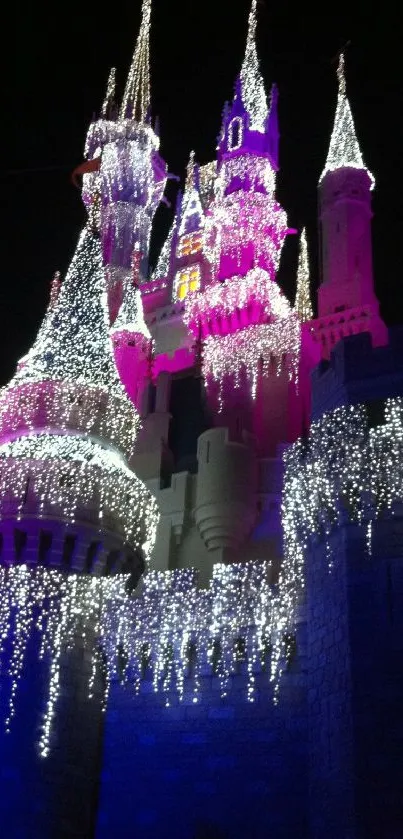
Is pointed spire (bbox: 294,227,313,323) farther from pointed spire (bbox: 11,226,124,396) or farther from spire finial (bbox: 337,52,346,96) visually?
pointed spire (bbox: 11,226,124,396)

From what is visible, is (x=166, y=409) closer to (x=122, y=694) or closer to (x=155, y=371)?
(x=155, y=371)

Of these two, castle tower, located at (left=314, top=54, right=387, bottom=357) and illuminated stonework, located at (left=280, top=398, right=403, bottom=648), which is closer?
illuminated stonework, located at (left=280, top=398, right=403, bottom=648)

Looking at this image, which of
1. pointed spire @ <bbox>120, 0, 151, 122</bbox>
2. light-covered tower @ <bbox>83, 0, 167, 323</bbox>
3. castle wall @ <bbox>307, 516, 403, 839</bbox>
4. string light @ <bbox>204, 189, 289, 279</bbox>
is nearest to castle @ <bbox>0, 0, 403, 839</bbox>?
castle wall @ <bbox>307, 516, 403, 839</bbox>

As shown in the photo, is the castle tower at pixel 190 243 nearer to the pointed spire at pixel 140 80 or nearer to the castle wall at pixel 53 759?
the pointed spire at pixel 140 80

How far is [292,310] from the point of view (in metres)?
28.0

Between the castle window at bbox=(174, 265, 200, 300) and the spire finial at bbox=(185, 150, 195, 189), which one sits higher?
the spire finial at bbox=(185, 150, 195, 189)

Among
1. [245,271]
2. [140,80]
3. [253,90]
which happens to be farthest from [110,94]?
[245,271]

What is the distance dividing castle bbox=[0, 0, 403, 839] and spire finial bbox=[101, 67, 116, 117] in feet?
47.1

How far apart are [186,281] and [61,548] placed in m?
17.5

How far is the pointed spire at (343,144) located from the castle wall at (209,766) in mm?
19491

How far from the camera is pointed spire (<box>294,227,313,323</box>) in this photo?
30.0 metres

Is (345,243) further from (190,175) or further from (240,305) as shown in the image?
(190,175)

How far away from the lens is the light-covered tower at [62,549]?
16.9 meters

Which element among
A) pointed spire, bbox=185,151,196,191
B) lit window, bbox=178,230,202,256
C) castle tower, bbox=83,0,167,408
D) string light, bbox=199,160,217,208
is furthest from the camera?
pointed spire, bbox=185,151,196,191
